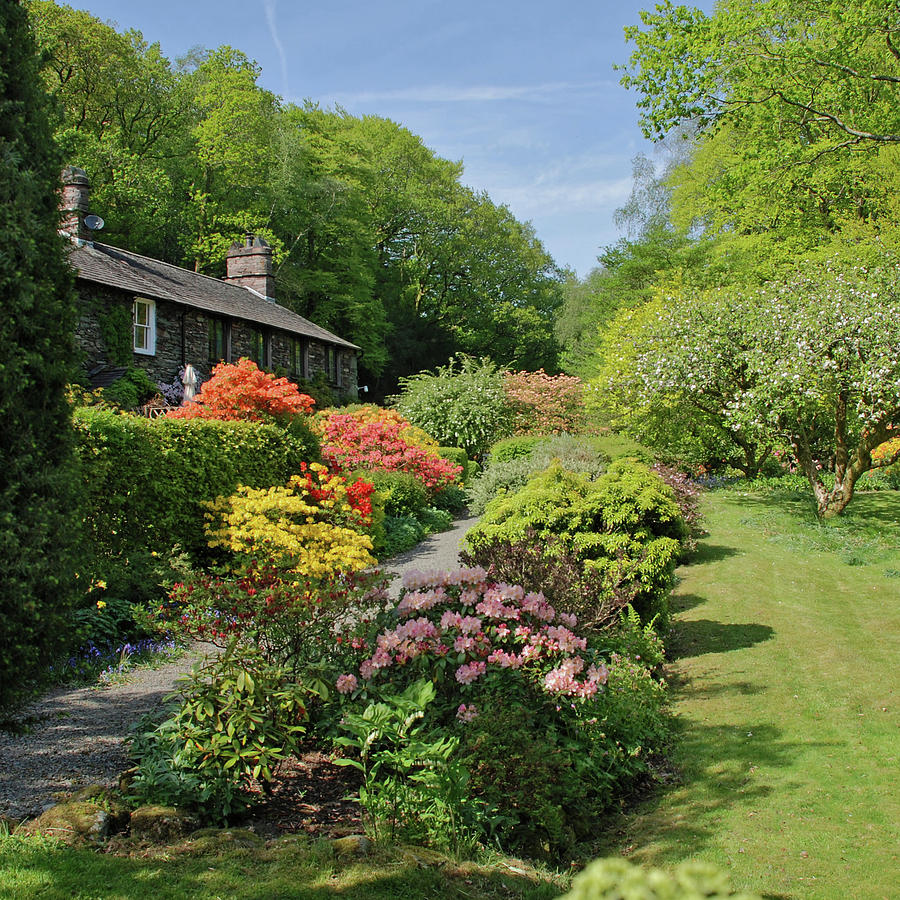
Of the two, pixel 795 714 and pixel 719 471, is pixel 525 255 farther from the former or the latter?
pixel 795 714

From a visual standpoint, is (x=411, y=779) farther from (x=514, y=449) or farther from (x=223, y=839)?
(x=514, y=449)

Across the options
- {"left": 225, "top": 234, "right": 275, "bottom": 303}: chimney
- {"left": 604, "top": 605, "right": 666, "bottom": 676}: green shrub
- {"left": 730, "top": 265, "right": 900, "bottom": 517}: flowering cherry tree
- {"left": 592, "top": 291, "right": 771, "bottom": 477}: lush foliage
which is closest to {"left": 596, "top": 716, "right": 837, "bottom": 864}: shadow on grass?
{"left": 604, "top": 605, "right": 666, "bottom": 676}: green shrub

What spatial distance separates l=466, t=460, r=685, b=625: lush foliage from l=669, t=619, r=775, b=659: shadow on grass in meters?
0.53

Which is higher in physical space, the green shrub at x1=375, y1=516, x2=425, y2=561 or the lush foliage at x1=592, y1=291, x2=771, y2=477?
the lush foliage at x1=592, y1=291, x2=771, y2=477

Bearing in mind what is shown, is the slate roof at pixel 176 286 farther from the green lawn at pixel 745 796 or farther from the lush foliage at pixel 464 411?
the green lawn at pixel 745 796

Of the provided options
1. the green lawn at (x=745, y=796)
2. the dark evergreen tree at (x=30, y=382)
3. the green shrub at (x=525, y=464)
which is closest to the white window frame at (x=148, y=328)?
the green shrub at (x=525, y=464)

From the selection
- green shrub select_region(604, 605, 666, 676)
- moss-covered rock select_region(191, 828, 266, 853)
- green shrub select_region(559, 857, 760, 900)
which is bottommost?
moss-covered rock select_region(191, 828, 266, 853)

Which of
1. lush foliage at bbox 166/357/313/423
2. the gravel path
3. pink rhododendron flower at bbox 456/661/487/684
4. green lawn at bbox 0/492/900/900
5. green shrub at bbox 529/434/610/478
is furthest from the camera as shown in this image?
green shrub at bbox 529/434/610/478

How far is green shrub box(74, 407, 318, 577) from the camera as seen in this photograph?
7855 mm

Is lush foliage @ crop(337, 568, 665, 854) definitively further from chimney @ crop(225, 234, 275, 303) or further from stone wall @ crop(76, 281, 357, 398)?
chimney @ crop(225, 234, 275, 303)

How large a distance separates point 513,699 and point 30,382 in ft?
10.2

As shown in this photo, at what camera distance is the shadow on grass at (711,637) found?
726cm

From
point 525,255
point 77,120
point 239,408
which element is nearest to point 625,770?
point 239,408

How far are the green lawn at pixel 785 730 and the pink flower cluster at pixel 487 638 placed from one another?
0.91 m
